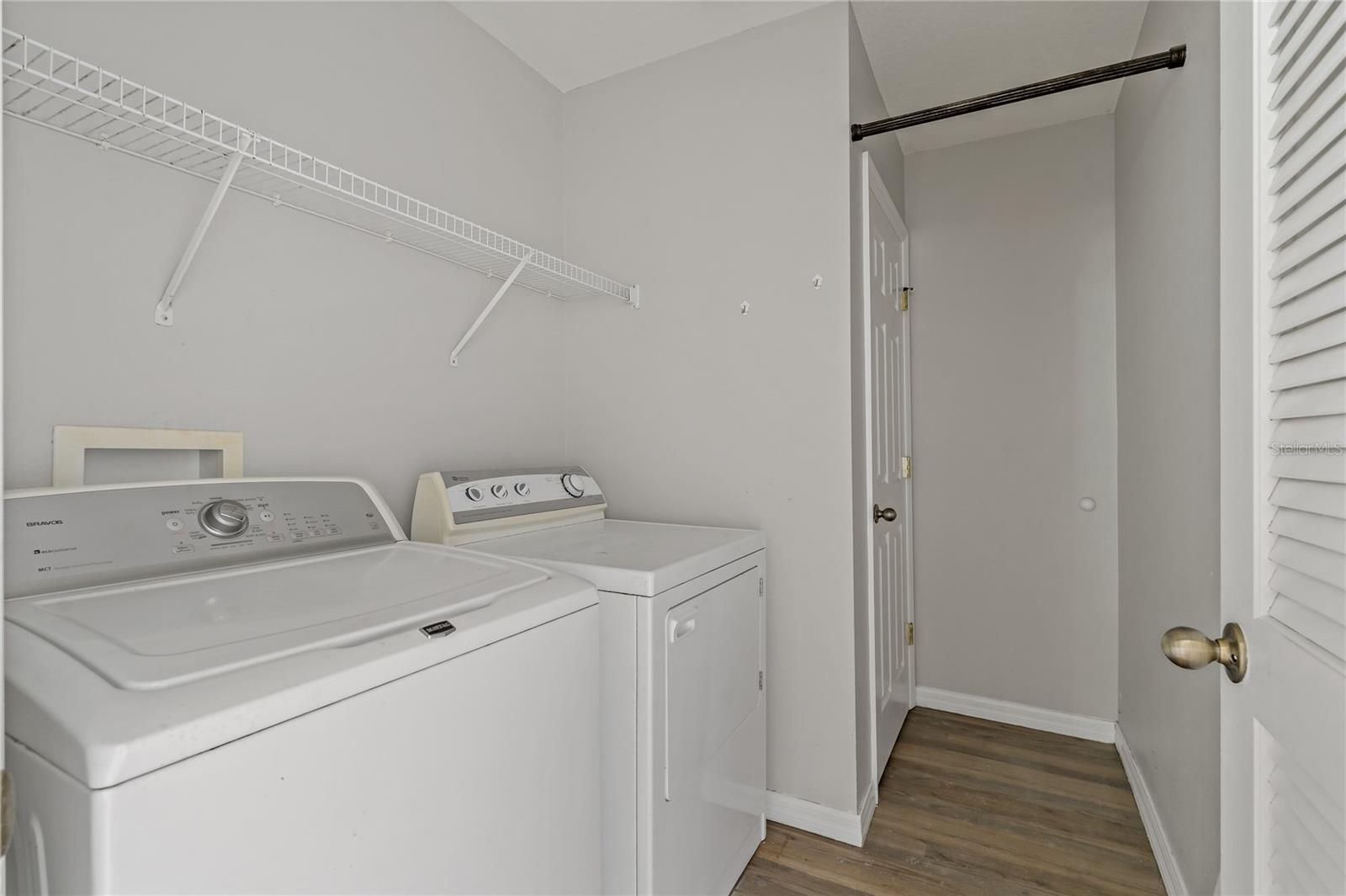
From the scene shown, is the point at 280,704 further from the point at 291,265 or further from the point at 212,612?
the point at 291,265

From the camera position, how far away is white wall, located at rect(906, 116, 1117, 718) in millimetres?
2713

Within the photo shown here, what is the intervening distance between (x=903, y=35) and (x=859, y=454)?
138 centimetres

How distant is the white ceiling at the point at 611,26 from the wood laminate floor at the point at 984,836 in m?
2.54

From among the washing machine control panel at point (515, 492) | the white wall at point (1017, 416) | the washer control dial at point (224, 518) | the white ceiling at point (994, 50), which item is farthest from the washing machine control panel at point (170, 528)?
the white wall at point (1017, 416)

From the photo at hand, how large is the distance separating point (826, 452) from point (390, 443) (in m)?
1.26

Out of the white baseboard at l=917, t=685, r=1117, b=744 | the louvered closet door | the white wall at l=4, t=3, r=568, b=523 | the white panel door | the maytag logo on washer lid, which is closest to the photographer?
the louvered closet door

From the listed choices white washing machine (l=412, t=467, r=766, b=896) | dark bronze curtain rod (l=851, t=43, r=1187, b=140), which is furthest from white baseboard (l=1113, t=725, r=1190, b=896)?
dark bronze curtain rod (l=851, t=43, r=1187, b=140)

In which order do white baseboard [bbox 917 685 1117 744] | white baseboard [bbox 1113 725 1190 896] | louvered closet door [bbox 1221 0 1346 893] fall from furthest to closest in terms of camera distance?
1. white baseboard [bbox 917 685 1117 744]
2. white baseboard [bbox 1113 725 1190 896]
3. louvered closet door [bbox 1221 0 1346 893]

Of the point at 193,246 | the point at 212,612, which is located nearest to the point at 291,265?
the point at 193,246

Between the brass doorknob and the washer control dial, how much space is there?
1.50 meters

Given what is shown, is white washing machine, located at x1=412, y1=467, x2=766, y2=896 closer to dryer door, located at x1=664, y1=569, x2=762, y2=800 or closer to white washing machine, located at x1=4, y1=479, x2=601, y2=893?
dryer door, located at x1=664, y1=569, x2=762, y2=800

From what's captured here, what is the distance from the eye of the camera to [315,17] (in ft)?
5.27

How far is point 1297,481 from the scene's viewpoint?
677 millimetres

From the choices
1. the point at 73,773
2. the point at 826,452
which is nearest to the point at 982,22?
the point at 826,452
